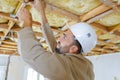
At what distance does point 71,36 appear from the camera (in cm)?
126

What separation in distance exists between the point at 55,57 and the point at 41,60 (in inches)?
3.3

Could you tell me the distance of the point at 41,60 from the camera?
0.86m

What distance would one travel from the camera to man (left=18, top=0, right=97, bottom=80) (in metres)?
0.87

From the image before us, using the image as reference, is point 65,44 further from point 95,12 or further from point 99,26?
point 99,26

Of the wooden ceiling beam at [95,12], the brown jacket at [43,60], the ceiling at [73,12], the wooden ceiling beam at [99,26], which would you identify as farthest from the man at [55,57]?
the wooden ceiling beam at [99,26]

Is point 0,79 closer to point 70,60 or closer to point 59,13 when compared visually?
point 59,13

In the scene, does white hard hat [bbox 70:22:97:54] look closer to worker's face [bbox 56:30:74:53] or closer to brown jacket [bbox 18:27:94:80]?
worker's face [bbox 56:30:74:53]

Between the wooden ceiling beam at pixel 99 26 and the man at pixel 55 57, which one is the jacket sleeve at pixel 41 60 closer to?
the man at pixel 55 57

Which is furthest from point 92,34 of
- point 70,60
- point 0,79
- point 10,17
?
point 0,79

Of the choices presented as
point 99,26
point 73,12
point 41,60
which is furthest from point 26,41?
point 99,26

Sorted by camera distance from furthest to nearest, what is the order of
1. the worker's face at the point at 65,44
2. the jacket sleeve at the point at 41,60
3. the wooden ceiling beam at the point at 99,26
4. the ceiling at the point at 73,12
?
the wooden ceiling beam at the point at 99,26 → the ceiling at the point at 73,12 → the worker's face at the point at 65,44 → the jacket sleeve at the point at 41,60

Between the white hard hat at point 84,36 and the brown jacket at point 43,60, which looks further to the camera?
the white hard hat at point 84,36

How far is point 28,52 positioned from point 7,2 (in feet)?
4.11

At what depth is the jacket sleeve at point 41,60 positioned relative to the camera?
86 centimetres
